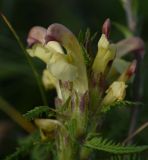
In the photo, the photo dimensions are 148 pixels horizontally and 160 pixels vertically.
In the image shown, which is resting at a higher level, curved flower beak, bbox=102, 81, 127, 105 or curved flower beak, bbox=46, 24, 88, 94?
curved flower beak, bbox=46, 24, 88, 94

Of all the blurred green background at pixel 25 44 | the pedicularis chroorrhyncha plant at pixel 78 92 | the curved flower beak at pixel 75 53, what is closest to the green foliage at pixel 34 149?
the pedicularis chroorrhyncha plant at pixel 78 92

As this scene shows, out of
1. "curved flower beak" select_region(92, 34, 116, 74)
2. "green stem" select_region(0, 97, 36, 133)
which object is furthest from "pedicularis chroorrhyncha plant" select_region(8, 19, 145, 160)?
"green stem" select_region(0, 97, 36, 133)

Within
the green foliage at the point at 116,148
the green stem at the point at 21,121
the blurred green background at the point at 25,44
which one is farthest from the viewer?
the blurred green background at the point at 25,44

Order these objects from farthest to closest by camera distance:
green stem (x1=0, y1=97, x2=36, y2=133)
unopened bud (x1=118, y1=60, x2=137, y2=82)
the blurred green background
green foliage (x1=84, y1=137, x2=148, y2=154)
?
1. the blurred green background
2. green stem (x1=0, y1=97, x2=36, y2=133)
3. unopened bud (x1=118, y1=60, x2=137, y2=82)
4. green foliage (x1=84, y1=137, x2=148, y2=154)

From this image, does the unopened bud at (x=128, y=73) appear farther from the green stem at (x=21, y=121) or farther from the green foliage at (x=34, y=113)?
the green stem at (x=21, y=121)

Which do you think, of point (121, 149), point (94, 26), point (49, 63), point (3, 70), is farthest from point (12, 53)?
point (121, 149)

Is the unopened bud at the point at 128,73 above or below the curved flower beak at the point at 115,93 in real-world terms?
above

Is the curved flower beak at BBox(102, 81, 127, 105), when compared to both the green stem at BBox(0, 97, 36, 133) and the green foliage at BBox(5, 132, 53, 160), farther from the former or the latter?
the green stem at BBox(0, 97, 36, 133)

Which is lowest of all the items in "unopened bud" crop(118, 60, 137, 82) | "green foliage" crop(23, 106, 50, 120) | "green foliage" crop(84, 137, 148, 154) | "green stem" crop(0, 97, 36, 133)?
"green stem" crop(0, 97, 36, 133)

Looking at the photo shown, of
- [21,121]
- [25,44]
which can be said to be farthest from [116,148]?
[25,44]
